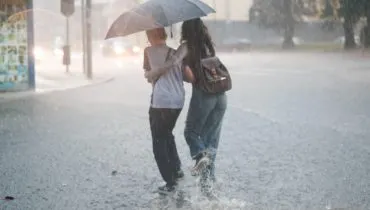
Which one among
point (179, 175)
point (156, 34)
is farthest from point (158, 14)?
point (179, 175)

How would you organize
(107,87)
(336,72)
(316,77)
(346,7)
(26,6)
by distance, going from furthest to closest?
1. (346,7)
2. (336,72)
3. (316,77)
4. (107,87)
5. (26,6)

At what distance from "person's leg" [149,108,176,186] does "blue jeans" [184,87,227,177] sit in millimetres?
214

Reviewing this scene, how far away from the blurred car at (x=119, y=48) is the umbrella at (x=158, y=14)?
3686cm

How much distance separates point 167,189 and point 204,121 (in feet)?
2.46

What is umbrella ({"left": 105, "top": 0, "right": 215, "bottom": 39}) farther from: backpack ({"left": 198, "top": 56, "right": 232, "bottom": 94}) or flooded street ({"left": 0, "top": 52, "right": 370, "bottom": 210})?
flooded street ({"left": 0, "top": 52, "right": 370, "bottom": 210})

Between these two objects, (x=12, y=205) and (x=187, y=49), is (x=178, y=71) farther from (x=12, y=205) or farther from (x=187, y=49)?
(x=12, y=205)

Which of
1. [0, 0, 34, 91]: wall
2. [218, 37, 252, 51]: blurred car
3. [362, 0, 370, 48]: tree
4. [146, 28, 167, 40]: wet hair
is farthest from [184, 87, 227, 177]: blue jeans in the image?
[218, 37, 252, 51]: blurred car

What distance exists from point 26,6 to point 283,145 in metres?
10.4

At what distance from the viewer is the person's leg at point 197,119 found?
5156 millimetres

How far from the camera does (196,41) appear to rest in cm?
507

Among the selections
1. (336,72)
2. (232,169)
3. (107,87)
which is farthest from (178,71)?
(336,72)

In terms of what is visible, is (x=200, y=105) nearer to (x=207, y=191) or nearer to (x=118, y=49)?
(x=207, y=191)

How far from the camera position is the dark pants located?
5223 millimetres

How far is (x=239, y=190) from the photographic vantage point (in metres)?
→ 5.59
